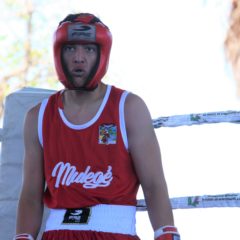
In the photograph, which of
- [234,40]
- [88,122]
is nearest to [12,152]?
[88,122]

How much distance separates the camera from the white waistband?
2441mm

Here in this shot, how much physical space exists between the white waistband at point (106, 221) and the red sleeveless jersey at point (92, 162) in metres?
0.03

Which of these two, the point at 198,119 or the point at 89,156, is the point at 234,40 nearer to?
the point at 198,119

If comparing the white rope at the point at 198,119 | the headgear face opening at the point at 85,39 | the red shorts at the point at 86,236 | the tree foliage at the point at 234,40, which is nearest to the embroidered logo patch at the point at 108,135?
the headgear face opening at the point at 85,39

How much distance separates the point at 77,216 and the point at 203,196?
0.92 meters

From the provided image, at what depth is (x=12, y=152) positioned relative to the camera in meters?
3.40

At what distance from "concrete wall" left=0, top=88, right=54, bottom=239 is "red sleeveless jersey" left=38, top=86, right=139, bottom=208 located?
734 millimetres

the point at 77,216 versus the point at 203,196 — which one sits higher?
the point at 77,216

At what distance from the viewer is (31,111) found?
2748 mm

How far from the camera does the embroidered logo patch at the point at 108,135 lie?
→ 2541 mm

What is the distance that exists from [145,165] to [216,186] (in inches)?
43.5

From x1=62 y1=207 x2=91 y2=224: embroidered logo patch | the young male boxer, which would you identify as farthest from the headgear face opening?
x1=62 y1=207 x2=91 y2=224: embroidered logo patch

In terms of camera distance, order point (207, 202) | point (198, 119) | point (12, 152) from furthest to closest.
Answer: point (12, 152)
point (198, 119)
point (207, 202)

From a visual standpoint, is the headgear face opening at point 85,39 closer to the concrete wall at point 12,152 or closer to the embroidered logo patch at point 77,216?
the embroidered logo patch at point 77,216
